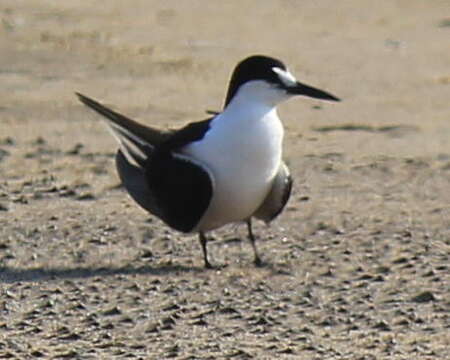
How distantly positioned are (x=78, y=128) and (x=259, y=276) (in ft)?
11.9

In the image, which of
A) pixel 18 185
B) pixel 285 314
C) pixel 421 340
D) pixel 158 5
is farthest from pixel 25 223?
pixel 158 5

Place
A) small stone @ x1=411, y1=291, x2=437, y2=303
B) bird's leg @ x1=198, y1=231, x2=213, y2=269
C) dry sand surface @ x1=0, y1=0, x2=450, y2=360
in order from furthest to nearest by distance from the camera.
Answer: bird's leg @ x1=198, y1=231, x2=213, y2=269
small stone @ x1=411, y1=291, x2=437, y2=303
dry sand surface @ x1=0, y1=0, x2=450, y2=360

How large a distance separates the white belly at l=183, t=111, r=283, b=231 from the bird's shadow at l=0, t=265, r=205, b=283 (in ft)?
0.84

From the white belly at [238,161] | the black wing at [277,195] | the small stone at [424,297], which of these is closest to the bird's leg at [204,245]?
the white belly at [238,161]

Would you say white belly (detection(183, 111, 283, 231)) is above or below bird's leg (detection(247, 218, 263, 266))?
above

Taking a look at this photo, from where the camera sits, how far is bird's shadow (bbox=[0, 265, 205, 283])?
7258mm

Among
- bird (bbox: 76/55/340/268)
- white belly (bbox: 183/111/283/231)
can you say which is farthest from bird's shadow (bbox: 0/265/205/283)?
white belly (bbox: 183/111/283/231)

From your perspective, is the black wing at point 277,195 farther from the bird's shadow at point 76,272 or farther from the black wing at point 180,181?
the bird's shadow at point 76,272

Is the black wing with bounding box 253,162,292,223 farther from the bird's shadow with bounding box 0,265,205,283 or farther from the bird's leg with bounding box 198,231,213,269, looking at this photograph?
the bird's shadow with bounding box 0,265,205,283

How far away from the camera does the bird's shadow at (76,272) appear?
23.8 feet

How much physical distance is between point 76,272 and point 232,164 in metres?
0.76

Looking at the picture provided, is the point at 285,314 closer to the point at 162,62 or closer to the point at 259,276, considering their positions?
the point at 259,276

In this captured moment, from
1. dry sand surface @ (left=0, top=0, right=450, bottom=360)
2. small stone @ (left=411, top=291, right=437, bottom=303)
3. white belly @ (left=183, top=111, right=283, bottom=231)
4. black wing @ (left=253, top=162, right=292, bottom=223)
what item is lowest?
dry sand surface @ (left=0, top=0, right=450, bottom=360)

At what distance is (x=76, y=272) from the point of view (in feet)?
24.1
